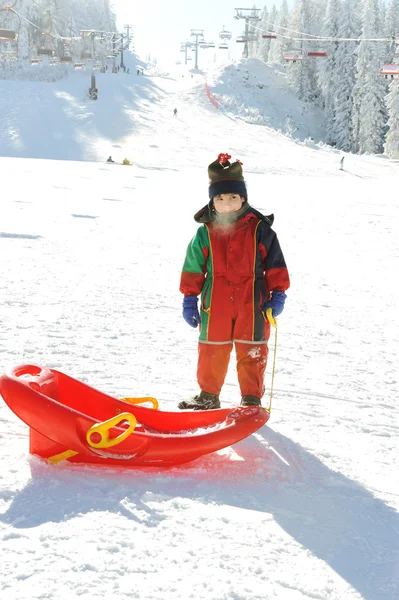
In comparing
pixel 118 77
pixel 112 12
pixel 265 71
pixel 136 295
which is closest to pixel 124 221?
pixel 136 295

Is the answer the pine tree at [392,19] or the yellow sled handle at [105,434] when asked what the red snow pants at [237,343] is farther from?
the pine tree at [392,19]

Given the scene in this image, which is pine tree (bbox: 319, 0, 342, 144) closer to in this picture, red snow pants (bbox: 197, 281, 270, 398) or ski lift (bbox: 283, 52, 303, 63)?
ski lift (bbox: 283, 52, 303, 63)

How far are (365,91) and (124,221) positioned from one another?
1768 inches

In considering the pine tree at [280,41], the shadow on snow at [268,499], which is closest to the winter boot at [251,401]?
the shadow on snow at [268,499]

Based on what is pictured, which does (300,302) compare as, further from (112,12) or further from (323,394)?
(112,12)

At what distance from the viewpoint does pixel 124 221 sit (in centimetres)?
1101

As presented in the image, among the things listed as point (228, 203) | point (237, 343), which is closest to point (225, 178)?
point (228, 203)

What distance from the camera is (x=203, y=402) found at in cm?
326

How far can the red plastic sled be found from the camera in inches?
99.0

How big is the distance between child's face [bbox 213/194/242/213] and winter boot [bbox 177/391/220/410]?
0.98 m

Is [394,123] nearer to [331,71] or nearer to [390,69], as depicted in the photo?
[331,71]

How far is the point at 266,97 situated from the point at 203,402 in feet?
205

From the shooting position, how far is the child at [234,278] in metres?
3.08

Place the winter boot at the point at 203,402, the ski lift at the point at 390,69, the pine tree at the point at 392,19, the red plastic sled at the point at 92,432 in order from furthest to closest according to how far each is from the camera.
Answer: the pine tree at the point at 392,19
the ski lift at the point at 390,69
the winter boot at the point at 203,402
the red plastic sled at the point at 92,432
